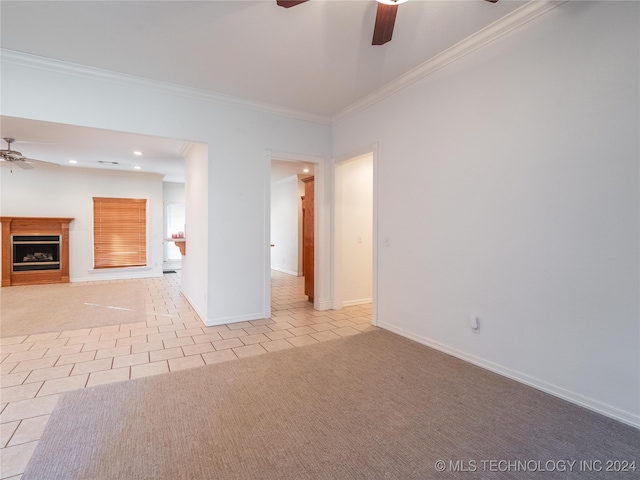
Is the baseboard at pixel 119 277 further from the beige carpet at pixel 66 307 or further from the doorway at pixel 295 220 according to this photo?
the doorway at pixel 295 220

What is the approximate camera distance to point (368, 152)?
407 cm

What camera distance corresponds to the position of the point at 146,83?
11.5ft

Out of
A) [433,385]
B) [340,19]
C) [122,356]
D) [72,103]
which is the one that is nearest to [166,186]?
[72,103]

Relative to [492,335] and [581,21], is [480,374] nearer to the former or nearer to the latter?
[492,335]

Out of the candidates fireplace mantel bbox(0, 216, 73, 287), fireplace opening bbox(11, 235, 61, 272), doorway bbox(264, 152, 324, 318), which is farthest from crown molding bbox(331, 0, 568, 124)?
fireplace opening bbox(11, 235, 61, 272)

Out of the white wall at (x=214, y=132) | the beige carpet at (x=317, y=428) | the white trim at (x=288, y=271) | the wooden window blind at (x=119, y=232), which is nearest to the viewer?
the beige carpet at (x=317, y=428)

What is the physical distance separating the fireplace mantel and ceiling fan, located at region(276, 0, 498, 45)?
7483 millimetres

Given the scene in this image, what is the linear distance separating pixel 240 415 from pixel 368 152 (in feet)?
10.6

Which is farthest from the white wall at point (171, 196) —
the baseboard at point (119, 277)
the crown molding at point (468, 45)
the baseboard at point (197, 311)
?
the crown molding at point (468, 45)

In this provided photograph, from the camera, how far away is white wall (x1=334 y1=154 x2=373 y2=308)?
4.73m

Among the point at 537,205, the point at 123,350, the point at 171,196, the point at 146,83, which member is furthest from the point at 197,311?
the point at 171,196

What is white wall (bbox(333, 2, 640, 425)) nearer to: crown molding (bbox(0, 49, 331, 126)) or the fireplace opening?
crown molding (bbox(0, 49, 331, 126))

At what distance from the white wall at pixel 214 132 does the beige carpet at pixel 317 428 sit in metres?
1.52

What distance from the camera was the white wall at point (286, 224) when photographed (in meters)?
8.38
